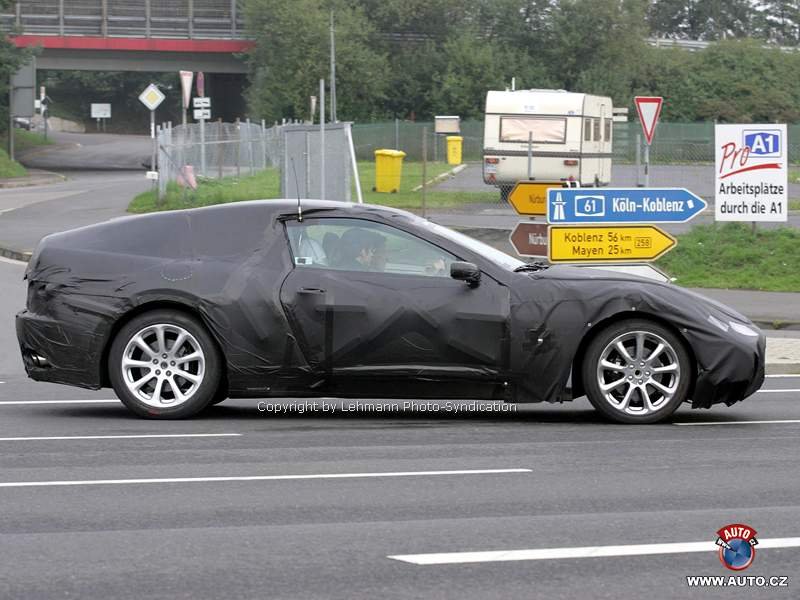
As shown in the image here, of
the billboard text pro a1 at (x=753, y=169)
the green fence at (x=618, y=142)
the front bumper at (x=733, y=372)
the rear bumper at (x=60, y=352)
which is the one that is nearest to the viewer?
the front bumper at (x=733, y=372)

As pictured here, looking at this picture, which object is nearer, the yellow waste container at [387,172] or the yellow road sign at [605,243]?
the yellow road sign at [605,243]

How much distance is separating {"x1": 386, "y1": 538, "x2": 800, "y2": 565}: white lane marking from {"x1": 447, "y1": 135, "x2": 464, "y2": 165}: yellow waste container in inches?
1785

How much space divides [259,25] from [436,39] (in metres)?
10.8

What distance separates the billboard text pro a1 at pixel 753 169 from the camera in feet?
69.1

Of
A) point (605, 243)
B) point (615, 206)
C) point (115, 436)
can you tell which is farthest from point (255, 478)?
point (615, 206)

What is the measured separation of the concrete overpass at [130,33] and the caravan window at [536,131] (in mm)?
37864

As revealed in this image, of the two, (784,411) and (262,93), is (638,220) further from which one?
(262,93)

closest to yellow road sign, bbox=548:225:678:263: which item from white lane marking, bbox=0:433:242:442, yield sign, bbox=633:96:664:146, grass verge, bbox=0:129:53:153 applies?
white lane marking, bbox=0:433:242:442

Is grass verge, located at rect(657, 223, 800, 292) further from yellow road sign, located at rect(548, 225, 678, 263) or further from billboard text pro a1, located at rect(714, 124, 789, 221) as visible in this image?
yellow road sign, located at rect(548, 225, 678, 263)

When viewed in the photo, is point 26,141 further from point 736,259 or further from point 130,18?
point 736,259

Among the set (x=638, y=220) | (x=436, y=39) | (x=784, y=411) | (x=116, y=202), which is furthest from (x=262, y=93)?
(x=784, y=411)

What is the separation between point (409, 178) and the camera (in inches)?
1737

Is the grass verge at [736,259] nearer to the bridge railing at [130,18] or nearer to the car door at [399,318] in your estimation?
the car door at [399,318]

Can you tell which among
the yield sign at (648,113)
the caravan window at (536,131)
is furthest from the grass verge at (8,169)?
the yield sign at (648,113)
